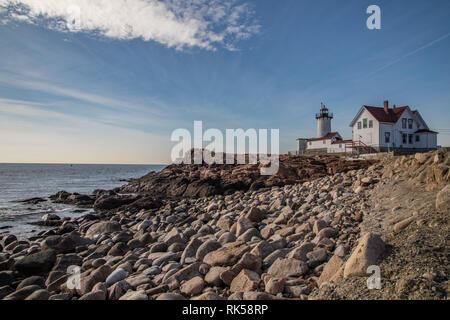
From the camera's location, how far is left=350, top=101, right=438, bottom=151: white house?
2825 centimetres

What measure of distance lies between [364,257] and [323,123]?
3908 centimetres

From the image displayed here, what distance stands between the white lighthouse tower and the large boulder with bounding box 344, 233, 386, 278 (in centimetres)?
3817

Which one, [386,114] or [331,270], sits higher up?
[386,114]

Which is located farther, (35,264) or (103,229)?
(103,229)

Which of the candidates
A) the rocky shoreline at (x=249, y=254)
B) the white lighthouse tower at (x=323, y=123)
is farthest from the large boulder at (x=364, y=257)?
the white lighthouse tower at (x=323, y=123)

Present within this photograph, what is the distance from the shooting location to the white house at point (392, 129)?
28.2 metres

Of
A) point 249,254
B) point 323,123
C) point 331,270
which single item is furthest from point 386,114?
point 249,254

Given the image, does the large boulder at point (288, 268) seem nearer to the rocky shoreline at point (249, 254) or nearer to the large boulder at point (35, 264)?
the rocky shoreline at point (249, 254)

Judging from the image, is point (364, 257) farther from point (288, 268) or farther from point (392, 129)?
point (392, 129)

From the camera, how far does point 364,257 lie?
12.5 ft

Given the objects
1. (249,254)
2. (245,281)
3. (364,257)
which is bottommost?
(245,281)
